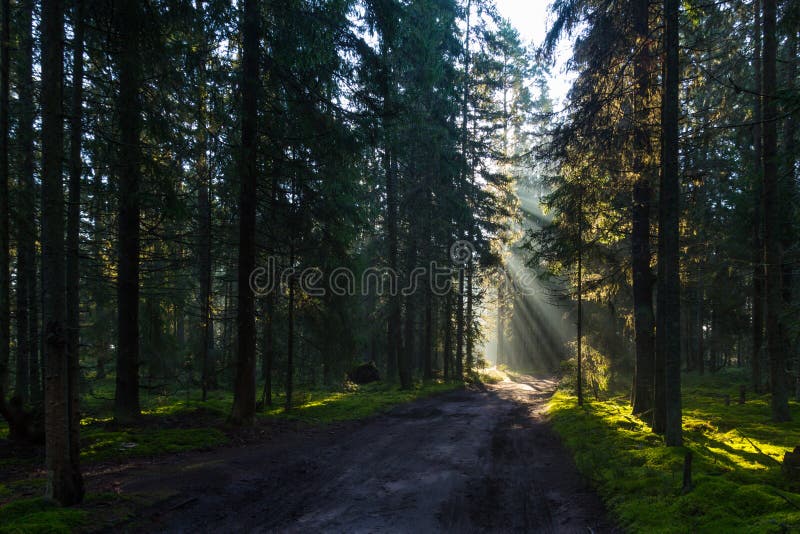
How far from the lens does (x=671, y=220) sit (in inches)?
364

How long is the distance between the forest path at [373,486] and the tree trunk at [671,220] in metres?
2.53

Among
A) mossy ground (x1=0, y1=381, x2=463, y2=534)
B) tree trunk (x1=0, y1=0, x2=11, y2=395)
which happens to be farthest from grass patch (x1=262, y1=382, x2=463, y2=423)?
tree trunk (x1=0, y1=0, x2=11, y2=395)

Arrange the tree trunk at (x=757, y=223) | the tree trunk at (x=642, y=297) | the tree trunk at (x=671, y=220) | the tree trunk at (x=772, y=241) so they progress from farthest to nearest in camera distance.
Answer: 1. the tree trunk at (x=757, y=223)
2. the tree trunk at (x=642, y=297)
3. the tree trunk at (x=772, y=241)
4. the tree trunk at (x=671, y=220)

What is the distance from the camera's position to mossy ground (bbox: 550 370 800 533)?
17.6 ft

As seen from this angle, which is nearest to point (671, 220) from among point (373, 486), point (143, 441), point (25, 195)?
point (373, 486)

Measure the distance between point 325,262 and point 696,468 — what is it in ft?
33.5

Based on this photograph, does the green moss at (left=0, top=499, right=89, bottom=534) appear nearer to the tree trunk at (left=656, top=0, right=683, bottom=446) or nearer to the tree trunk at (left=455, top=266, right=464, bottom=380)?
the tree trunk at (left=656, top=0, right=683, bottom=446)

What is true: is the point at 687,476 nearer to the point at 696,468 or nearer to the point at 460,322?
the point at 696,468

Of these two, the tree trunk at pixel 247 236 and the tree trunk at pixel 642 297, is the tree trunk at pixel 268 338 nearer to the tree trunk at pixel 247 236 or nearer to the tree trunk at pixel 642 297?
the tree trunk at pixel 247 236

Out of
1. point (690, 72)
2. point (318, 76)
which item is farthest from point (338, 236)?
point (690, 72)

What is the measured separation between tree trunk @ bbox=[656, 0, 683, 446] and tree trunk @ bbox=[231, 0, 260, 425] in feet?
29.7

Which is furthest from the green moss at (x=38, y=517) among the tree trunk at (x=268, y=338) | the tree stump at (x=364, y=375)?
the tree stump at (x=364, y=375)

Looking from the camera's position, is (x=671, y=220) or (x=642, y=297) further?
(x=642, y=297)

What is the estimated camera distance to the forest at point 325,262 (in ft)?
19.8
